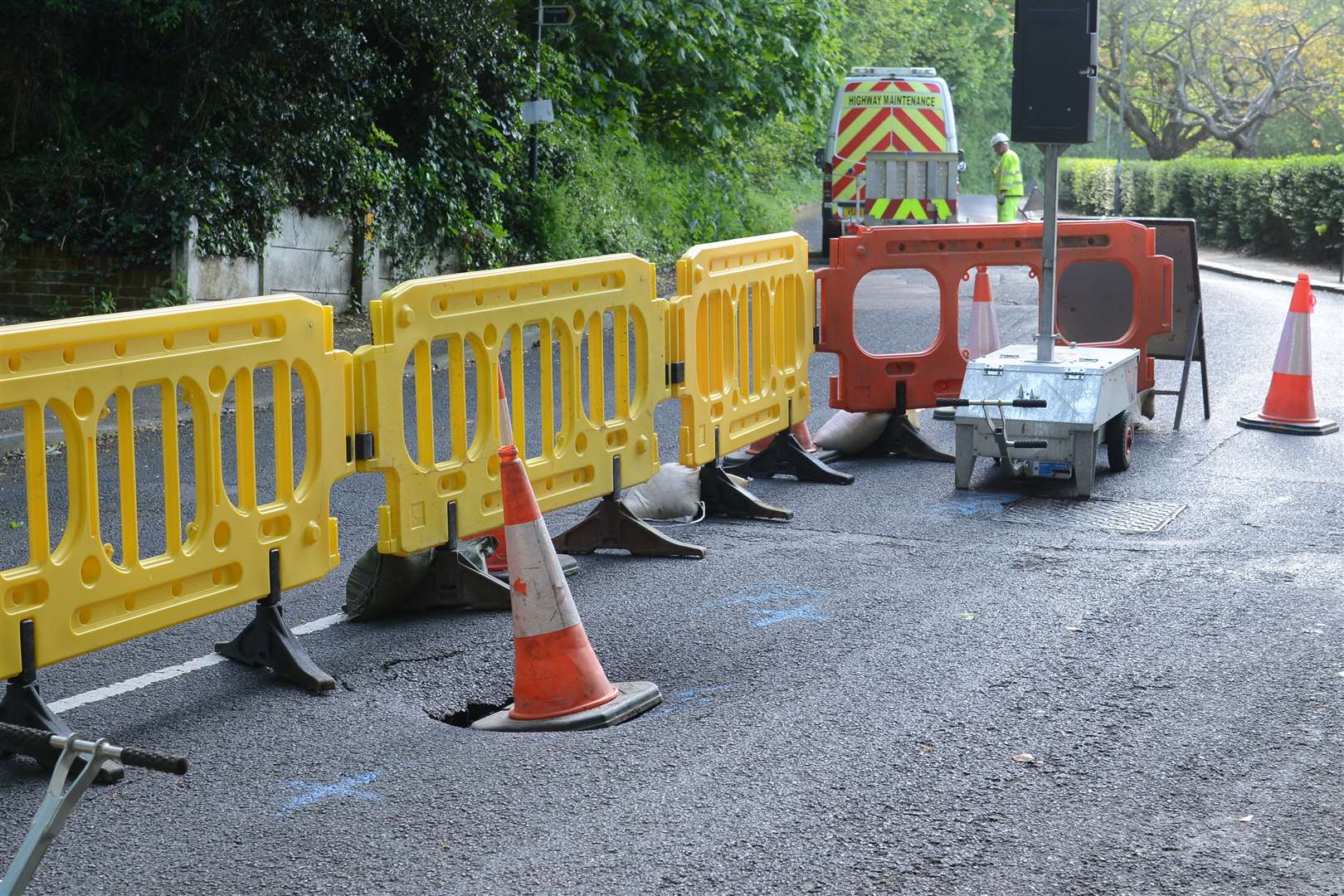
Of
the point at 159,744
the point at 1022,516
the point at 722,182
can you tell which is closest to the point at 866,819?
the point at 159,744

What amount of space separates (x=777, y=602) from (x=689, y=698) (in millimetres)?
1235

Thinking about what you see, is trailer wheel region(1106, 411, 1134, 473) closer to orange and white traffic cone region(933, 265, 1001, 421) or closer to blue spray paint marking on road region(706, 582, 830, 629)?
orange and white traffic cone region(933, 265, 1001, 421)

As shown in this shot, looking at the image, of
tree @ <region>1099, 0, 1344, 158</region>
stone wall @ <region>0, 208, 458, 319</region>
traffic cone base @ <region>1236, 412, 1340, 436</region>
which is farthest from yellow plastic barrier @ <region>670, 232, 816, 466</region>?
tree @ <region>1099, 0, 1344, 158</region>

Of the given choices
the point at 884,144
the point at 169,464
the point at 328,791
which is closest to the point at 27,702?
the point at 169,464

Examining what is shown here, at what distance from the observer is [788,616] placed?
6.26 meters

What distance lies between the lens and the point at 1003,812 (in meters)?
4.30

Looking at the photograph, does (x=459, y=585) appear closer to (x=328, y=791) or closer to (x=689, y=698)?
(x=689, y=698)

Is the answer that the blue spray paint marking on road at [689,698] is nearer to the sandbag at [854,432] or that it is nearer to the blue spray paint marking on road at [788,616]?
the blue spray paint marking on road at [788,616]

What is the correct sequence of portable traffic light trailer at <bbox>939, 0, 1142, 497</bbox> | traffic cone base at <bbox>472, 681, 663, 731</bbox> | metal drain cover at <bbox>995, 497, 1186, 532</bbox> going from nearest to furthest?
traffic cone base at <bbox>472, 681, 663, 731</bbox> < metal drain cover at <bbox>995, 497, 1186, 532</bbox> < portable traffic light trailer at <bbox>939, 0, 1142, 497</bbox>

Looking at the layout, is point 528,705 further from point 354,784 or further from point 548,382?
point 548,382

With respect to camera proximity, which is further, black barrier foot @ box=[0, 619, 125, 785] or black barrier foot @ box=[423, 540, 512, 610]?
black barrier foot @ box=[423, 540, 512, 610]

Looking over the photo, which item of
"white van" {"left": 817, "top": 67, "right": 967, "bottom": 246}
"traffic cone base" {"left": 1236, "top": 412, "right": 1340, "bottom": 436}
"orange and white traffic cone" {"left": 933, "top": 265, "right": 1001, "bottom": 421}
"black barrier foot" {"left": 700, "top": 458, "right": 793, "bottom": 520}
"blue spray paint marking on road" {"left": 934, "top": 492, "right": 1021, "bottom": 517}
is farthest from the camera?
"white van" {"left": 817, "top": 67, "right": 967, "bottom": 246}

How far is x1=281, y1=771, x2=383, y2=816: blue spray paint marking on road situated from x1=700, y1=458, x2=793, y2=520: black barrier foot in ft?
12.2

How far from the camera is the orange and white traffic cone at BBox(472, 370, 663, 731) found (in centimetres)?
509
